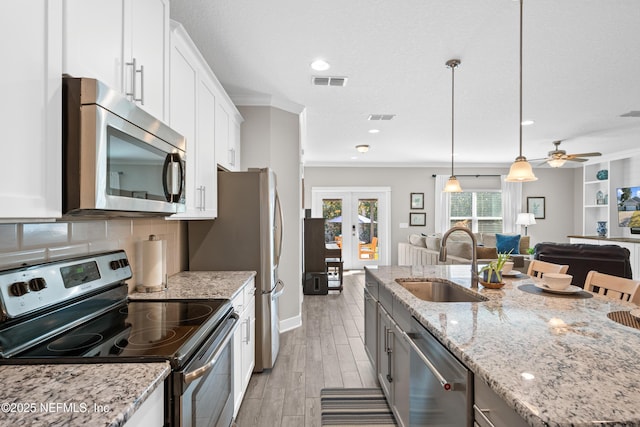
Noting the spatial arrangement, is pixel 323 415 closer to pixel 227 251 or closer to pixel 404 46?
pixel 227 251

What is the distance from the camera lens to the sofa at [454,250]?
16.2 ft

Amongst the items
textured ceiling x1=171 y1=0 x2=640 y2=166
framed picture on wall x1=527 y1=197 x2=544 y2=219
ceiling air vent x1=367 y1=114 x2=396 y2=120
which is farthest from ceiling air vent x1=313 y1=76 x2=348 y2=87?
framed picture on wall x1=527 y1=197 x2=544 y2=219

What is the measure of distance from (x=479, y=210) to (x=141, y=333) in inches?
335

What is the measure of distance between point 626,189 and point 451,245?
4.12 meters

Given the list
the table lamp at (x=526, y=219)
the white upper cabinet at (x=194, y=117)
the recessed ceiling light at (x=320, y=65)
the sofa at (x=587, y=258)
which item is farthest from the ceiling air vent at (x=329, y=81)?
the table lamp at (x=526, y=219)

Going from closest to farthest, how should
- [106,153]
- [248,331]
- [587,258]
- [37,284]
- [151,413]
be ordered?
[151,413], [106,153], [37,284], [248,331], [587,258]

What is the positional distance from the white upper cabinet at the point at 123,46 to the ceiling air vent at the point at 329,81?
5.55 ft

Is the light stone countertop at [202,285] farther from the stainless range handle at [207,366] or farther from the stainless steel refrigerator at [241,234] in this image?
the stainless range handle at [207,366]

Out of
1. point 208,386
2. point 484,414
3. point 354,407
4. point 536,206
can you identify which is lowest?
point 354,407

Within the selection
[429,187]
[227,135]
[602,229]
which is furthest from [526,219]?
[227,135]

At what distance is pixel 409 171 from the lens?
840 centimetres

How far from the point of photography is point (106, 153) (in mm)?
1071

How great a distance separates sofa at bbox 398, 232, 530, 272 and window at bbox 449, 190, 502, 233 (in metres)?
0.36

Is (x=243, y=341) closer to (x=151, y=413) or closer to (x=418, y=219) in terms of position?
(x=151, y=413)
